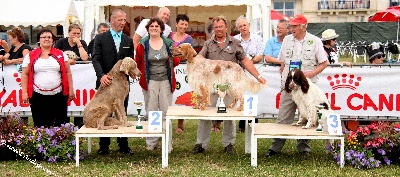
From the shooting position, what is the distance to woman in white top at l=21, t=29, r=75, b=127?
6562 millimetres

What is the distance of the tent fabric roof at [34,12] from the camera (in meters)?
19.3

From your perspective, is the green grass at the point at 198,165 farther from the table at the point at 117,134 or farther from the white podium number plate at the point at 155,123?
the white podium number plate at the point at 155,123

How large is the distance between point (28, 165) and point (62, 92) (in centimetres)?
86

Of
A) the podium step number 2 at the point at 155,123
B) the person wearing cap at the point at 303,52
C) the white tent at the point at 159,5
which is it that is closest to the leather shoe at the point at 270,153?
the person wearing cap at the point at 303,52

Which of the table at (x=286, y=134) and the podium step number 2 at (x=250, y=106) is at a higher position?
the podium step number 2 at (x=250, y=106)

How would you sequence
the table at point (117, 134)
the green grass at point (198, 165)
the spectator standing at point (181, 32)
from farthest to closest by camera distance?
the spectator standing at point (181, 32) < the table at point (117, 134) < the green grass at point (198, 165)

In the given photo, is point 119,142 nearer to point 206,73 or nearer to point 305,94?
point 206,73

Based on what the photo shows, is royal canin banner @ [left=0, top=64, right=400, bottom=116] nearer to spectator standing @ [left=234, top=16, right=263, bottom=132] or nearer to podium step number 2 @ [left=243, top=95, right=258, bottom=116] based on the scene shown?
spectator standing @ [left=234, top=16, right=263, bottom=132]

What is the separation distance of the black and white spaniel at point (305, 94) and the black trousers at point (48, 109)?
7.89 ft

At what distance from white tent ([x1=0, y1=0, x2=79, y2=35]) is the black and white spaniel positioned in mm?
13724

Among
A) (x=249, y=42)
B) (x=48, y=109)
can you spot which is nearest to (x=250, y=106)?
(x=48, y=109)

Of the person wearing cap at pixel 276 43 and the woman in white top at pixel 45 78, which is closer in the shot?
the woman in white top at pixel 45 78

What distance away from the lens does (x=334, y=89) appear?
870 cm

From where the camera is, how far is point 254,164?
6301mm
